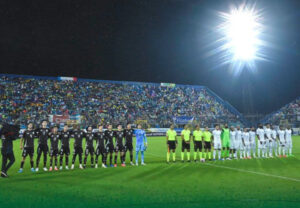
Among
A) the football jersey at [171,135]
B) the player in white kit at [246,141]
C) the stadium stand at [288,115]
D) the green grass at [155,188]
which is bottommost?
the green grass at [155,188]

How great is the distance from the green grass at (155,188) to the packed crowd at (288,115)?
109 ft

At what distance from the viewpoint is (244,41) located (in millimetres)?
44938

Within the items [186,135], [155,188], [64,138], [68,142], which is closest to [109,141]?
[68,142]

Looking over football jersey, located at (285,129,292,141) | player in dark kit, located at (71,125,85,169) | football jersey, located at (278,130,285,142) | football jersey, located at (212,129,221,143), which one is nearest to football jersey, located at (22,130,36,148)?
player in dark kit, located at (71,125,85,169)

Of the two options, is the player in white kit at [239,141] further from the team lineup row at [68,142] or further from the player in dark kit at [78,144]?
the player in dark kit at [78,144]

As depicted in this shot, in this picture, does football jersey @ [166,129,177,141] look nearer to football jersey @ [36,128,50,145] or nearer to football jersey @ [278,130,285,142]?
football jersey @ [36,128,50,145]

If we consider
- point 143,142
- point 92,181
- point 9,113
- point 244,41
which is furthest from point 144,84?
point 92,181

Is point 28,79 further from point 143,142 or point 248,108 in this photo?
point 248,108

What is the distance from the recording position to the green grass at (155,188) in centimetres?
690

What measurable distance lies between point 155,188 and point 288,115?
1629 inches

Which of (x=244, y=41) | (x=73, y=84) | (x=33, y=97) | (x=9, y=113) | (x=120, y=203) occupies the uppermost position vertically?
(x=244, y=41)

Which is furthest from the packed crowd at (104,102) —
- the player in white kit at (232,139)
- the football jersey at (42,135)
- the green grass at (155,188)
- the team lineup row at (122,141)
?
the green grass at (155,188)

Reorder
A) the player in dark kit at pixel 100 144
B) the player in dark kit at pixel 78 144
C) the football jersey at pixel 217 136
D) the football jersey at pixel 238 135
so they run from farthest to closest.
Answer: the football jersey at pixel 238 135, the football jersey at pixel 217 136, the player in dark kit at pixel 100 144, the player in dark kit at pixel 78 144

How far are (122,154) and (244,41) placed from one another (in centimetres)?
3826
